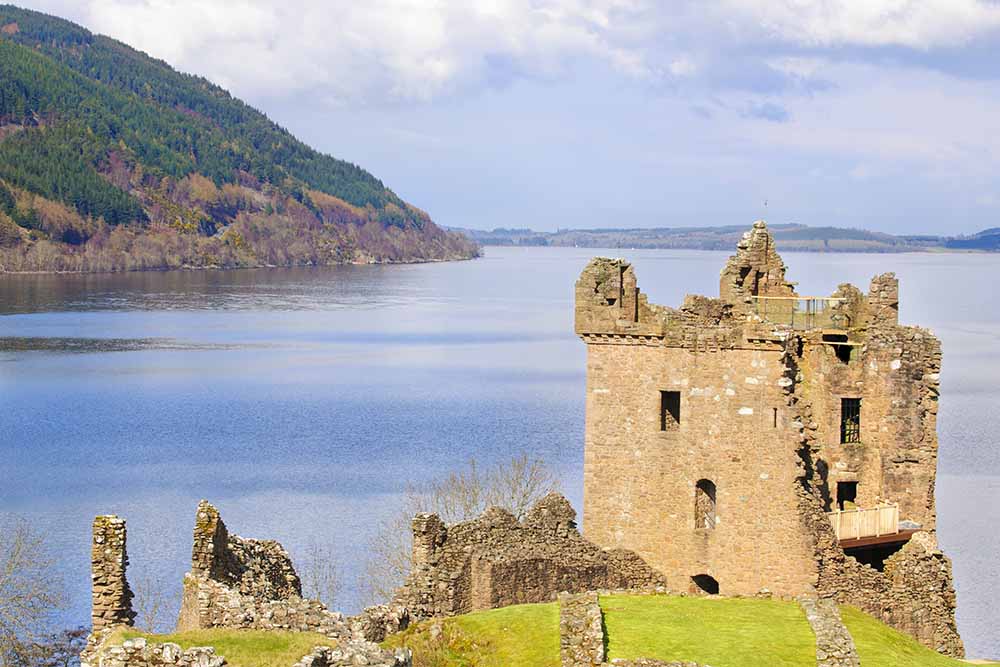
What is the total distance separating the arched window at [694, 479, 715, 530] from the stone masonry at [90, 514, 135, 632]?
46.3ft

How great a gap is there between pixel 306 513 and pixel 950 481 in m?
31.0

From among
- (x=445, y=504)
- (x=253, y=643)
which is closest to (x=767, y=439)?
(x=253, y=643)

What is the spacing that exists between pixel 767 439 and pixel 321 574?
2485 cm

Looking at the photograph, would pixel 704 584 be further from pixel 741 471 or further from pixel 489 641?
pixel 489 641

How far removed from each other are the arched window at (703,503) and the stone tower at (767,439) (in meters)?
0.03

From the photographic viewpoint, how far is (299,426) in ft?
311

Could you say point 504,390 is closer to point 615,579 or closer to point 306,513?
point 306,513

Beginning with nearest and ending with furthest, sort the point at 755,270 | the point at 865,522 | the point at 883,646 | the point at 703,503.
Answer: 1. the point at 883,646
2. the point at 703,503
3. the point at 865,522
4. the point at 755,270

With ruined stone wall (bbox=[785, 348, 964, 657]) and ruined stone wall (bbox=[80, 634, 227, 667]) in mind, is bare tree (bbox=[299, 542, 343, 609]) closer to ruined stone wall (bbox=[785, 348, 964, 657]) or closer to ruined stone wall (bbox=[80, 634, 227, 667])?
ruined stone wall (bbox=[785, 348, 964, 657])

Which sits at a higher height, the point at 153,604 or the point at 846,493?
the point at 846,493

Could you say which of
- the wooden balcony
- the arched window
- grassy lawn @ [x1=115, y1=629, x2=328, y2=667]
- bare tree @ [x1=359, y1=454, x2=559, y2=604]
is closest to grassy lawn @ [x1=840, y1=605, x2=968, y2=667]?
the wooden balcony

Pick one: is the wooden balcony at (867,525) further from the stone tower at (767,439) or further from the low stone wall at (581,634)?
the low stone wall at (581,634)

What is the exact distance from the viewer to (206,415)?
101m

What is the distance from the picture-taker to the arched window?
108 ft
